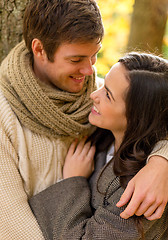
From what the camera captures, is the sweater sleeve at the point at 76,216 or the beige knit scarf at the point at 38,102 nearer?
the sweater sleeve at the point at 76,216

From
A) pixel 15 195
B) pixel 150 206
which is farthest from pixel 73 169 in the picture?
pixel 150 206

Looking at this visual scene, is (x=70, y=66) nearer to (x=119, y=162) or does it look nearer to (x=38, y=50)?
(x=38, y=50)

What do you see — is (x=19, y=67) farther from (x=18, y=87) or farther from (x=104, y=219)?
(x=104, y=219)

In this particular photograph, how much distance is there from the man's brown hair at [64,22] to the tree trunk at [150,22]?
1.07 meters

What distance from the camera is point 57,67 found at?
179 cm

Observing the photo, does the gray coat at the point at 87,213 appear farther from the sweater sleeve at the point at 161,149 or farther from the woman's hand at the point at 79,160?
the sweater sleeve at the point at 161,149

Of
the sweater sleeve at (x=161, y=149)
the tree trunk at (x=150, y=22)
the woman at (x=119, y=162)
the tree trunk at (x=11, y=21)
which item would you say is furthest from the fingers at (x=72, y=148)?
the tree trunk at (x=150, y=22)

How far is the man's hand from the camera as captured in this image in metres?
1.40

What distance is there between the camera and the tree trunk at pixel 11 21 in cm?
206

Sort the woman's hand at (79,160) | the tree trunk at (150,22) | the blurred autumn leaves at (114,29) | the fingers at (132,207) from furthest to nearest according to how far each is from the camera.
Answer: the blurred autumn leaves at (114,29), the tree trunk at (150,22), the woman's hand at (79,160), the fingers at (132,207)

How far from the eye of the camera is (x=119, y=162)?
5.26 ft

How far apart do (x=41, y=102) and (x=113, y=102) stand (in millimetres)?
374

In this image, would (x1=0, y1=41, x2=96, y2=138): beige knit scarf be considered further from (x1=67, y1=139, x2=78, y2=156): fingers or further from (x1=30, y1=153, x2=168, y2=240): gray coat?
(x1=30, y1=153, x2=168, y2=240): gray coat

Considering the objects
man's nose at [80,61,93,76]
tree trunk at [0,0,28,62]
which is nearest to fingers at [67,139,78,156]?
man's nose at [80,61,93,76]
